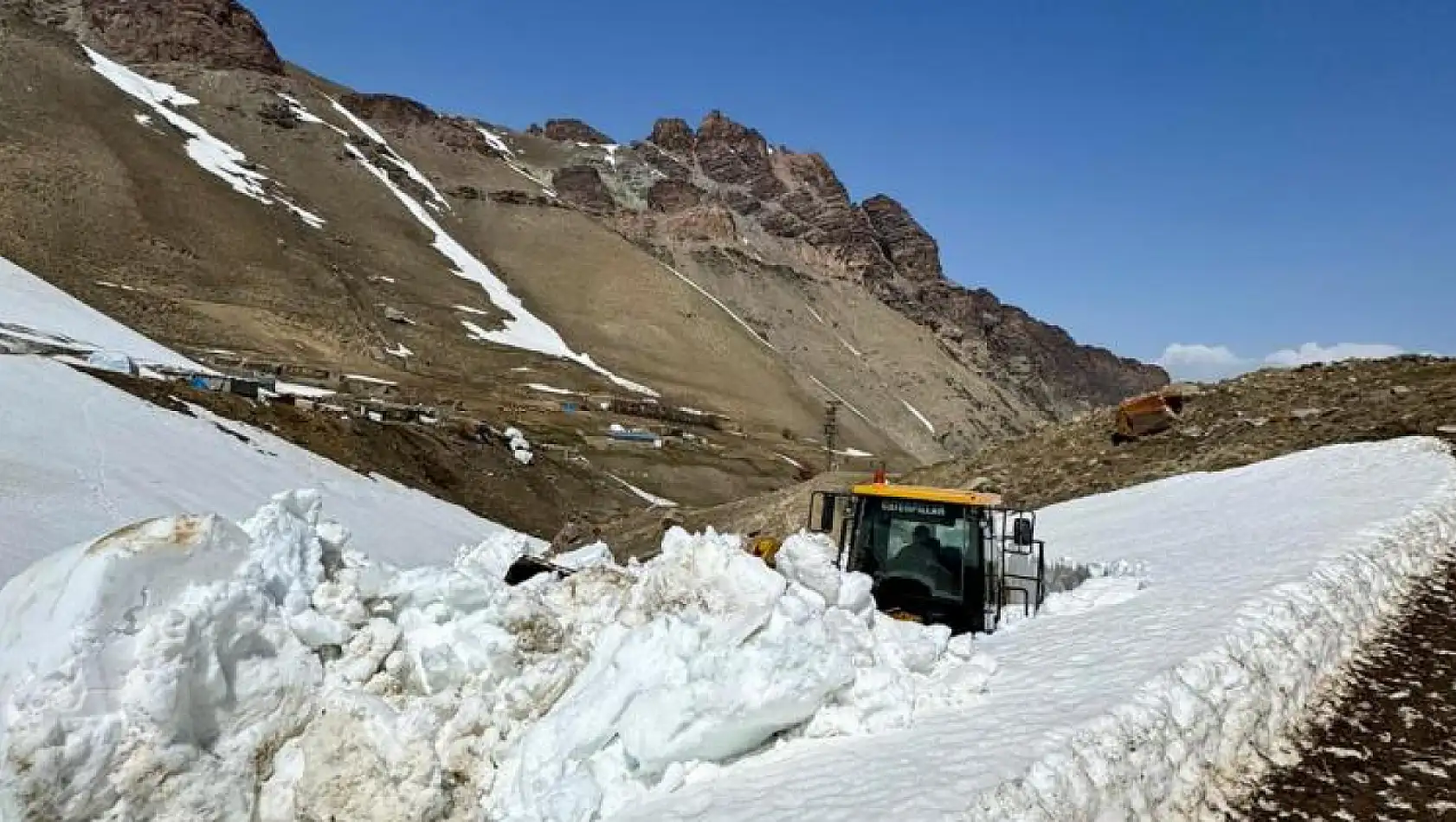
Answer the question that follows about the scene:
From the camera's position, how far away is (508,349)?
337 feet

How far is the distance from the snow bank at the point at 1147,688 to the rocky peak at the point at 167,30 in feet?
628

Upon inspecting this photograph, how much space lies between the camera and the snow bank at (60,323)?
38.9m

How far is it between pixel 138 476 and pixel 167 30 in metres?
183

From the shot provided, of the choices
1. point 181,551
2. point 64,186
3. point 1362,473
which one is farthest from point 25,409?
point 64,186

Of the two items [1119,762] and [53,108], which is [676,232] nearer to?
[53,108]

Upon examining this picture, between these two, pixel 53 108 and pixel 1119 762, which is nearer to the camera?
pixel 1119 762

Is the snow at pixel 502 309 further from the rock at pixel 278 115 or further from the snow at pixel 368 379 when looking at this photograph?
the snow at pixel 368 379

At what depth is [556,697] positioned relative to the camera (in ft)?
23.1

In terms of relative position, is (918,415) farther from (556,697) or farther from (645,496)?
(556,697)

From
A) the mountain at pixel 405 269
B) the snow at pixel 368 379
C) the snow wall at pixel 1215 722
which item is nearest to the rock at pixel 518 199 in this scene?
the mountain at pixel 405 269

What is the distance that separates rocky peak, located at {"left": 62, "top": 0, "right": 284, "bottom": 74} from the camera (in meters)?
171

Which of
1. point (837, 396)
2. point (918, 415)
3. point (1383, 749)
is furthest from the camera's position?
point (918, 415)

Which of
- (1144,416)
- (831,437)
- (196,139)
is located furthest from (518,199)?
(1144,416)

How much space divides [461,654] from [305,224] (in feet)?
398
